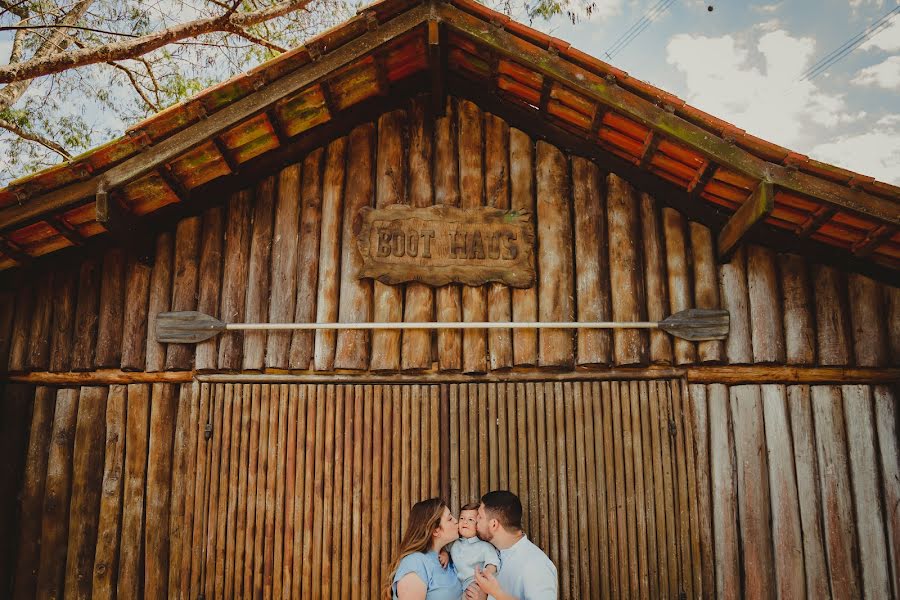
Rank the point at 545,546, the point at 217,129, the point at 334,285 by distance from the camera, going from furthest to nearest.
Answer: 1. the point at 334,285
2. the point at 545,546
3. the point at 217,129

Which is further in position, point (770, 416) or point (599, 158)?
point (599, 158)

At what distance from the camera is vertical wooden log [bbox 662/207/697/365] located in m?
4.82

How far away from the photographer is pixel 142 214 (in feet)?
16.0

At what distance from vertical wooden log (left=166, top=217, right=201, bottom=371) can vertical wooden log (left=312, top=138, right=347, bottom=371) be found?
1110 mm

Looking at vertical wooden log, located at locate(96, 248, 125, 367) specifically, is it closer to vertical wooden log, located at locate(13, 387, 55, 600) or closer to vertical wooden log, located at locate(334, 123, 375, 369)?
vertical wooden log, located at locate(13, 387, 55, 600)

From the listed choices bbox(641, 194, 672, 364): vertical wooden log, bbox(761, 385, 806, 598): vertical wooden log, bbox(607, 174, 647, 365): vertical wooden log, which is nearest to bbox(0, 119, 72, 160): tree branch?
bbox(607, 174, 647, 365): vertical wooden log

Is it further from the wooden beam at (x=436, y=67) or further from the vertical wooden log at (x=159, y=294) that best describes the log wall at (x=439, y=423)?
the wooden beam at (x=436, y=67)

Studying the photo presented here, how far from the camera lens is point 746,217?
175 inches

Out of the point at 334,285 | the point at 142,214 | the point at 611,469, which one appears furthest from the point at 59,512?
the point at 611,469

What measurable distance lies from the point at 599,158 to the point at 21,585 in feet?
19.9

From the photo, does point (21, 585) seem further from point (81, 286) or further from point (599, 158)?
point (599, 158)

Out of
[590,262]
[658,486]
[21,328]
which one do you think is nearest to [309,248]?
[590,262]

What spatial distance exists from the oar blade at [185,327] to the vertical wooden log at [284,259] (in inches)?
18.7

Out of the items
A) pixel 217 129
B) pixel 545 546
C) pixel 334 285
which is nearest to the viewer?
pixel 217 129
